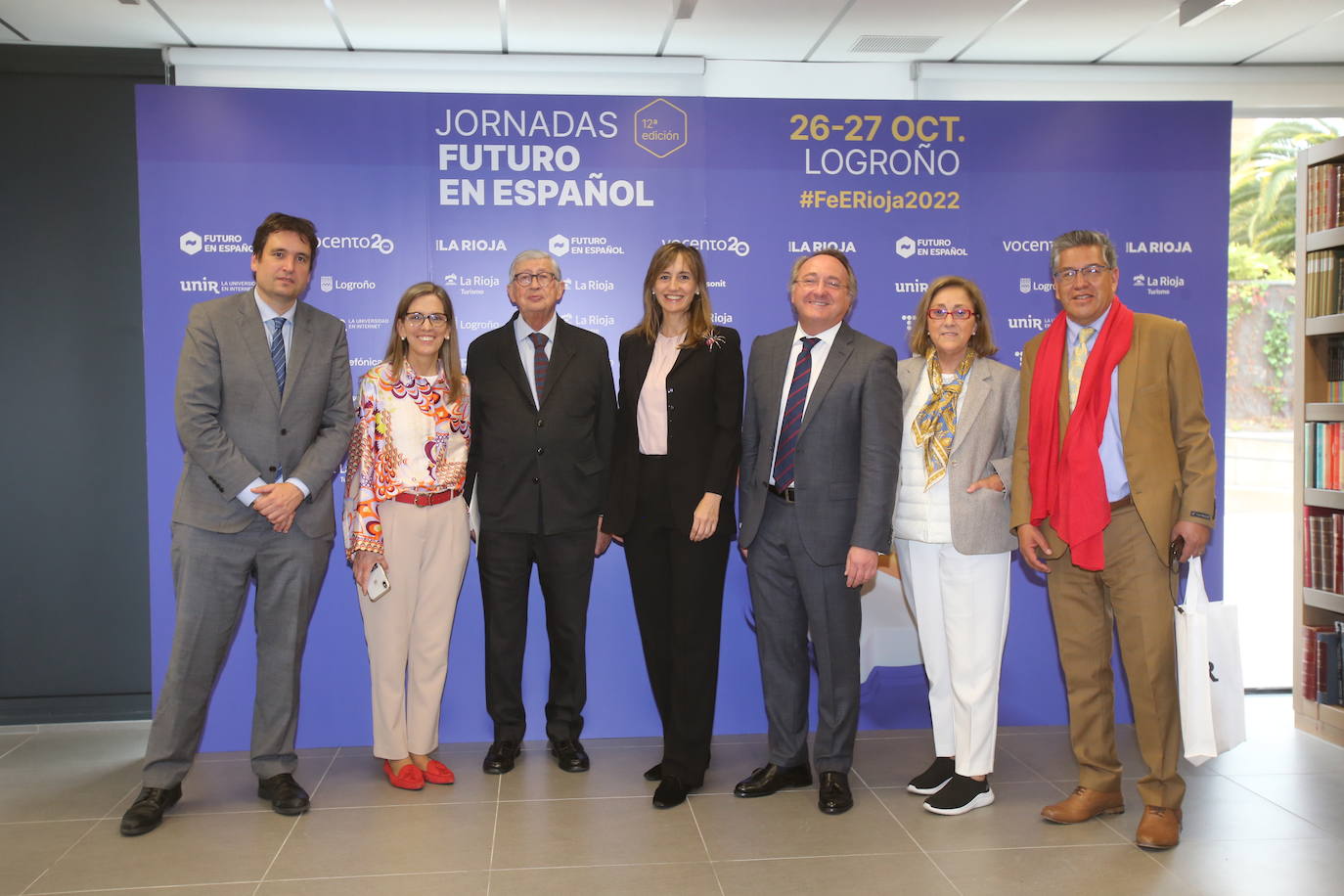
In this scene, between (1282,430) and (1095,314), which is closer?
(1095,314)

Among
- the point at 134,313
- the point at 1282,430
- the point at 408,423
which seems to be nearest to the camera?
the point at 408,423

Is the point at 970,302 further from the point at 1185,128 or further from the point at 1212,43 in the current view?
the point at 1212,43

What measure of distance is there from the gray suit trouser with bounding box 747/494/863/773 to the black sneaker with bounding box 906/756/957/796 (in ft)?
1.12

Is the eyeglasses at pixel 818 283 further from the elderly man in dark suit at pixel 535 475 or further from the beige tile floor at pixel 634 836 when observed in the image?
the beige tile floor at pixel 634 836

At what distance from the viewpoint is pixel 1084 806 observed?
3.36 m

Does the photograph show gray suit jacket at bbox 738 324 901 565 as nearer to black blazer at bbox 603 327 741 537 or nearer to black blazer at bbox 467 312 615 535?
black blazer at bbox 603 327 741 537

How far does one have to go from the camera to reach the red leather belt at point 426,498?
3623 mm

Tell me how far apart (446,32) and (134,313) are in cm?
208

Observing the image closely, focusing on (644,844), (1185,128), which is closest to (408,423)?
(644,844)

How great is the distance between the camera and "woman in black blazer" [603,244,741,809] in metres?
3.50

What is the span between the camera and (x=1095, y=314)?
3287 mm

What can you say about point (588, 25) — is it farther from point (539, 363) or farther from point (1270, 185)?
point (1270, 185)

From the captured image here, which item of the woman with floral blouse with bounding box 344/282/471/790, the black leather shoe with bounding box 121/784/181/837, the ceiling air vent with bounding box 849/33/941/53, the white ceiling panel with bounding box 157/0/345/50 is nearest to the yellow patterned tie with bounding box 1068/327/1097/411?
the woman with floral blouse with bounding box 344/282/471/790

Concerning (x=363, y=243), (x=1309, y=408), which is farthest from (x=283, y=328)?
(x=1309, y=408)
